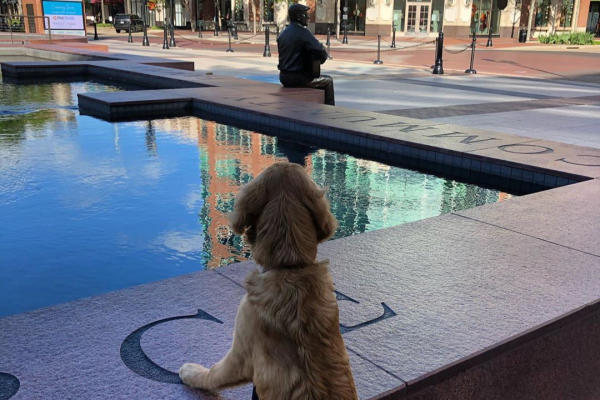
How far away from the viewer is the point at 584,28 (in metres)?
50.9

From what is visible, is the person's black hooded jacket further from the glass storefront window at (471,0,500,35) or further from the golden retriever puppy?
the glass storefront window at (471,0,500,35)

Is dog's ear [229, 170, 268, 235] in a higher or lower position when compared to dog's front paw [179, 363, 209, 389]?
higher

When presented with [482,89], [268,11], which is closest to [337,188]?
[482,89]

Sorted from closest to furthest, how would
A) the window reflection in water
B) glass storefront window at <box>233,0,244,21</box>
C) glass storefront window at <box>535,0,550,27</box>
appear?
the window reflection in water, glass storefront window at <box>535,0,550,27</box>, glass storefront window at <box>233,0,244,21</box>

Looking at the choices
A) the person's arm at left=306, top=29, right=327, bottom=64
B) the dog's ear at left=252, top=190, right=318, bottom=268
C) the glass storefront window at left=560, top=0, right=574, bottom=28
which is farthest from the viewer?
the glass storefront window at left=560, top=0, right=574, bottom=28

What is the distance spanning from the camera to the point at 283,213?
4.97ft

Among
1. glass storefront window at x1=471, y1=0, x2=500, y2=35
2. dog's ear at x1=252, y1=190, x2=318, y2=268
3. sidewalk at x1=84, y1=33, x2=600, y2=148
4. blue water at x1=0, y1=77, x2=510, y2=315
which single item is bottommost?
blue water at x1=0, y1=77, x2=510, y2=315

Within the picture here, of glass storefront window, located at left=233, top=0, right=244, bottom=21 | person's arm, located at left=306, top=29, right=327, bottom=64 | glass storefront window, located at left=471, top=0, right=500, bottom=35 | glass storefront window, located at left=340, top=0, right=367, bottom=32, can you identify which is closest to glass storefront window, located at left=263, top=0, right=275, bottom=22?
glass storefront window, located at left=233, top=0, right=244, bottom=21

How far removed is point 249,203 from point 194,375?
0.89 metres

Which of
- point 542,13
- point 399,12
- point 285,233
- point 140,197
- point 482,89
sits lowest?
point 140,197

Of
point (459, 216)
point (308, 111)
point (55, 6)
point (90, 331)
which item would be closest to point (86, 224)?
point (90, 331)

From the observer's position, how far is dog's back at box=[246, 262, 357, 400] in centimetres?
157

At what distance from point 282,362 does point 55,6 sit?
113 ft

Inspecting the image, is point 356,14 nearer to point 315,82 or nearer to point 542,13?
point 542,13
